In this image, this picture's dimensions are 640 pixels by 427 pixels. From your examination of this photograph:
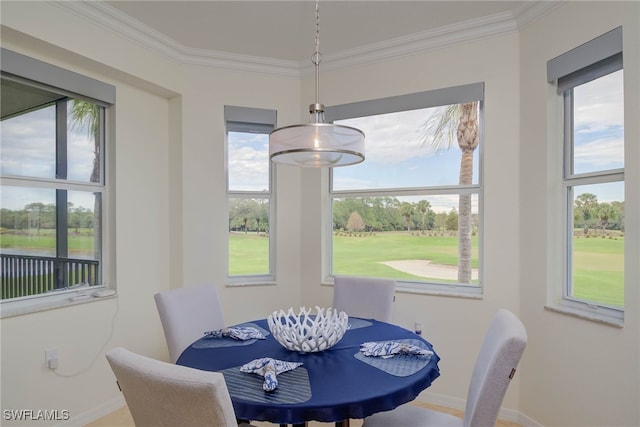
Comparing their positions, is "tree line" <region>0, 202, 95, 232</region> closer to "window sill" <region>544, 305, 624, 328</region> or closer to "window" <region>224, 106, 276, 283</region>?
"window" <region>224, 106, 276, 283</region>

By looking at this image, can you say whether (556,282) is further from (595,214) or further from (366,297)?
(366,297)

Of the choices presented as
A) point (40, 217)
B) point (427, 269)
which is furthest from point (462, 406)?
point (40, 217)

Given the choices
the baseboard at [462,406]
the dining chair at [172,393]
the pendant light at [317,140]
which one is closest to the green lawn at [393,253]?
the baseboard at [462,406]

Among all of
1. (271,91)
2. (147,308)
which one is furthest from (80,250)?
(271,91)

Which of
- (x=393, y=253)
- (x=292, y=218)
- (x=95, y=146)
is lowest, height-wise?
(x=393, y=253)

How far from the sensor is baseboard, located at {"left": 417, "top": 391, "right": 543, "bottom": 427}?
2561 millimetres

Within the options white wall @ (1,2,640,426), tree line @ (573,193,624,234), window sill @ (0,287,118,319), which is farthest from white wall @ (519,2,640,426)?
window sill @ (0,287,118,319)

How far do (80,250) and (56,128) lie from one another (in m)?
0.86

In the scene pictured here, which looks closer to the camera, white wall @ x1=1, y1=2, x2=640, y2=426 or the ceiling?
white wall @ x1=1, y1=2, x2=640, y2=426

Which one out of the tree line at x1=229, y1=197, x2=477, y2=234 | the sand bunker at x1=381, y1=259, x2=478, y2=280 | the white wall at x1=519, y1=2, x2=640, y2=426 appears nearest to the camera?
the white wall at x1=519, y1=2, x2=640, y2=426

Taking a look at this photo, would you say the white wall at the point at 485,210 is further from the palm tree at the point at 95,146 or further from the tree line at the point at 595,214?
the palm tree at the point at 95,146

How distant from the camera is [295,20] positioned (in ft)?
9.03

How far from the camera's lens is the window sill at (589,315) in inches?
79.1

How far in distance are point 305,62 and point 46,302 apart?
269cm
